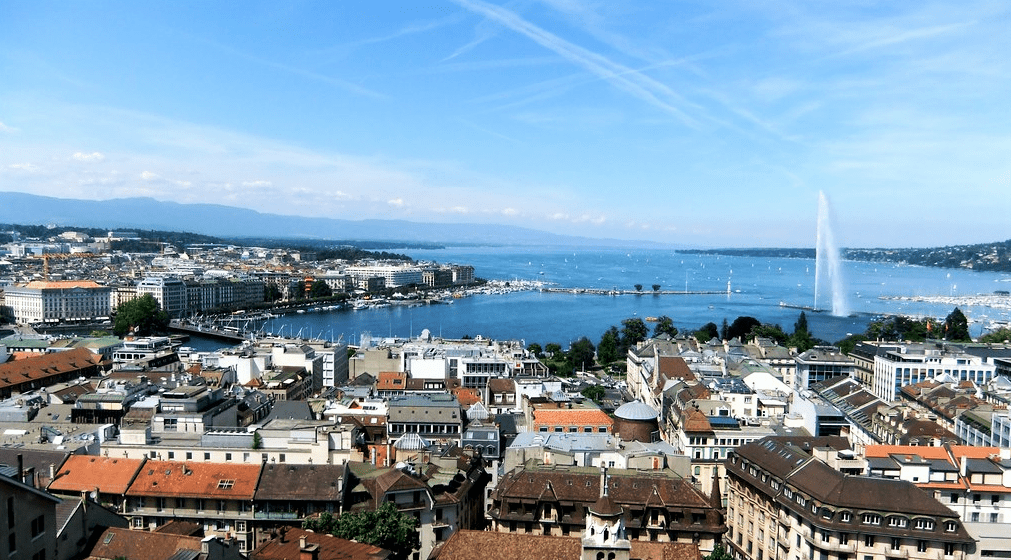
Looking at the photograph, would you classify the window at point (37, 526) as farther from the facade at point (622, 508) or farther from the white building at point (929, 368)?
the white building at point (929, 368)

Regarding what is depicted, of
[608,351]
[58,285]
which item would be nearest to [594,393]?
[608,351]

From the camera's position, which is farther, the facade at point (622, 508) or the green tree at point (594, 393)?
the green tree at point (594, 393)

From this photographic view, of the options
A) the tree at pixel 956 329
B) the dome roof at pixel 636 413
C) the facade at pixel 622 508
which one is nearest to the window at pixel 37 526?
the facade at pixel 622 508

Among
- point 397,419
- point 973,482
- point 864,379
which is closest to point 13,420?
point 397,419

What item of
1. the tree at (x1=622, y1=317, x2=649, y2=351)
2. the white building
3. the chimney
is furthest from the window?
the tree at (x1=622, y1=317, x2=649, y2=351)

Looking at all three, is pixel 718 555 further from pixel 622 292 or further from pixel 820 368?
pixel 622 292

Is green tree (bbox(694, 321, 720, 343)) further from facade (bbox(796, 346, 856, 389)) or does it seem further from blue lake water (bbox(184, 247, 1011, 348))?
facade (bbox(796, 346, 856, 389))
